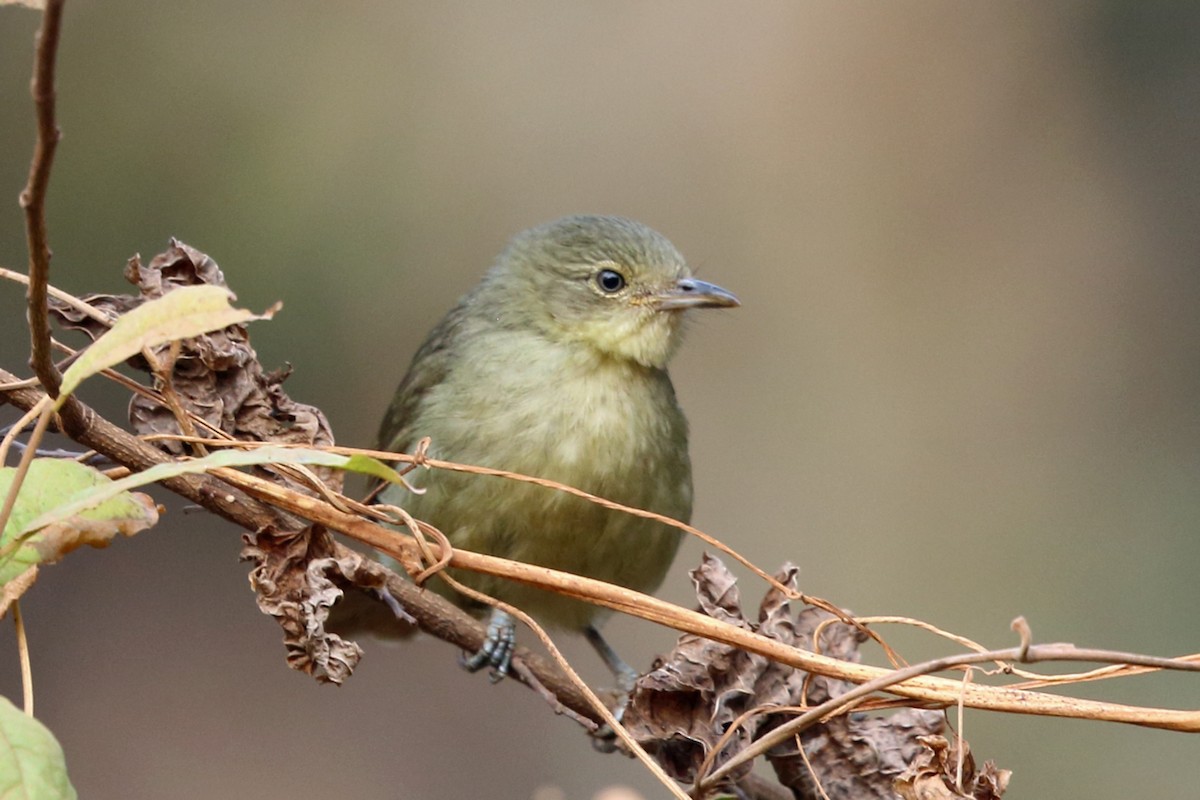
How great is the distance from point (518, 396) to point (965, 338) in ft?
14.0

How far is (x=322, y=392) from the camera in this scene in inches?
252

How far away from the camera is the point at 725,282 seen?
718 cm

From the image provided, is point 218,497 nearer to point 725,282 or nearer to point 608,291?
point 608,291

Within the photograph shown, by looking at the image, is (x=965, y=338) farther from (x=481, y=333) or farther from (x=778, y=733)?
(x=778, y=733)

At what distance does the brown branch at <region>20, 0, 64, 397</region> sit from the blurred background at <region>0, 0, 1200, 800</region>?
424 cm

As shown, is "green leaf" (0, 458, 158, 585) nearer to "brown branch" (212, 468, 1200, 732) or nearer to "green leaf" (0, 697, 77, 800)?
"green leaf" (0, 697, 77, 800)

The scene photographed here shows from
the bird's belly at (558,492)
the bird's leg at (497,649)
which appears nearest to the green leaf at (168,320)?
the bird's leg at (497,649)

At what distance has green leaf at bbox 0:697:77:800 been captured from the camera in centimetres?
139

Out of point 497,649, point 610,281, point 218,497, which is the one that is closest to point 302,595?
point 218,497

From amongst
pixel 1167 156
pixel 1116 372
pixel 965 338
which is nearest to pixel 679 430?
pixel 965 338

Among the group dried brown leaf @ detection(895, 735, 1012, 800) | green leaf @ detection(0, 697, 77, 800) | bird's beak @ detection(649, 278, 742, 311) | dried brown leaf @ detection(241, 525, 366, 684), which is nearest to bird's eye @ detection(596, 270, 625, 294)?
bird's beak @ detection(649, 278, 742, 311)

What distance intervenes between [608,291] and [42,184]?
2938 mm

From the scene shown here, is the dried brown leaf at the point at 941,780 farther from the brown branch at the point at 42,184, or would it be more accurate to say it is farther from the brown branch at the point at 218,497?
the brown branch at the point at 42,184

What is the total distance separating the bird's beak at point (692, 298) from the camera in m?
4.12
